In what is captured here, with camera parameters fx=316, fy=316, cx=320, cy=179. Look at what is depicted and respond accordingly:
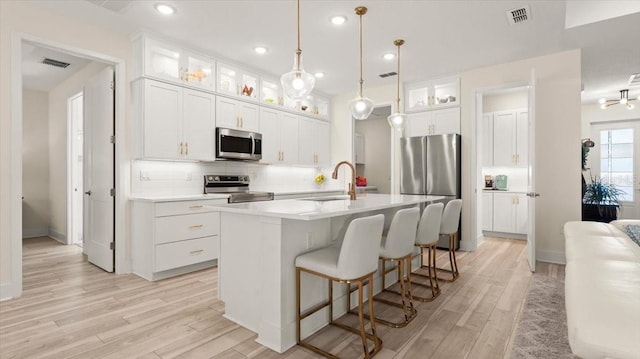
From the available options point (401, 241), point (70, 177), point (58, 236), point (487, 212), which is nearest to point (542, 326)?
point (401, 241)

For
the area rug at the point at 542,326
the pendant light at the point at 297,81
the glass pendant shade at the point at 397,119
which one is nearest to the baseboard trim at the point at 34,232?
the pendant light at the point at 297,81

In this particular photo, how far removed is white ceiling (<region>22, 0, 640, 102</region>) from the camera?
10.1ft

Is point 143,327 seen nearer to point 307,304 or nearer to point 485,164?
point 307,304

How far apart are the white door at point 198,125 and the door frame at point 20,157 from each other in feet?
2.20

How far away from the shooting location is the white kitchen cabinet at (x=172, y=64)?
3664 mm

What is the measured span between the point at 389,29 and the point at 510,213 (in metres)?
4.26

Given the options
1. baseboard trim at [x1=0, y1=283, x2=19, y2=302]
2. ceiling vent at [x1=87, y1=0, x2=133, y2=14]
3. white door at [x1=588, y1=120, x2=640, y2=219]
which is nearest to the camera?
baseboard trim at [x1=0, y1=283, x2=19, y2=302]

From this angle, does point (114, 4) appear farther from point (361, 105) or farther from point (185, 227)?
point (361, 105)

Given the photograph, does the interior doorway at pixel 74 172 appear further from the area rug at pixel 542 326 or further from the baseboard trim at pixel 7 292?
the area rug at pixel 542 326

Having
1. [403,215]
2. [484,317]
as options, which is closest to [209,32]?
[403,215]

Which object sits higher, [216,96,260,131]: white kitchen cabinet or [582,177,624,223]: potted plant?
[216,96,260,131]: white kitchen cabinet

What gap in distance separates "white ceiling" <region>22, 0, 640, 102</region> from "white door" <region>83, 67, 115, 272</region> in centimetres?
84

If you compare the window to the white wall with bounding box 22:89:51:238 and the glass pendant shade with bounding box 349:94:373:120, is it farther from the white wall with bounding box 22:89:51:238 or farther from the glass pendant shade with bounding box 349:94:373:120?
the white wall with bounding box 22:89:51:238


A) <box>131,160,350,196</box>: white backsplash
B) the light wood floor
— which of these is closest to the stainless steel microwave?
<box>131,160,350,196</box>: white backsplash
